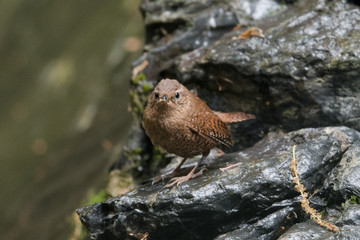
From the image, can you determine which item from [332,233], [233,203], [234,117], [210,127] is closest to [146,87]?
[234,117]

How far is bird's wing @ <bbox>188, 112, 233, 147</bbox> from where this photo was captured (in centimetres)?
385

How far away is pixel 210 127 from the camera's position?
3.94 meters

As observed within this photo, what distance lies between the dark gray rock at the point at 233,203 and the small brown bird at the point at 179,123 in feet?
1.08

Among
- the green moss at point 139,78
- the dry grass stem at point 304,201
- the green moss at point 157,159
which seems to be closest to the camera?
the dry grass stem at point 304,201

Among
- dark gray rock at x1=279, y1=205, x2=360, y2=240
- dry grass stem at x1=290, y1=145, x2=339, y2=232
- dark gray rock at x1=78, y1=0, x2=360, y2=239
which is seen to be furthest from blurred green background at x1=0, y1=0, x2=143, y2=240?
dark gray rock at x1=279, y1=205, x2=360, y2=240

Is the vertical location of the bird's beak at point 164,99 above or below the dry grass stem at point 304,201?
above

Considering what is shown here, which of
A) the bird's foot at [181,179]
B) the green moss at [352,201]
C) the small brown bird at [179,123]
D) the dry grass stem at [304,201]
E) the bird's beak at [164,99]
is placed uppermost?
the bird's beak at [164,99]

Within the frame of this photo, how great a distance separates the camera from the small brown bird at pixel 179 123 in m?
3.77

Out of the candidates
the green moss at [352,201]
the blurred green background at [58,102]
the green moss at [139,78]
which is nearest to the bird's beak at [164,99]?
the green moss at [352,201]

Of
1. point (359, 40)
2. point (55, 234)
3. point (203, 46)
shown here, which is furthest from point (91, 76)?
point (359, 40)

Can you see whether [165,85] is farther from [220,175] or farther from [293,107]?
[293,107]

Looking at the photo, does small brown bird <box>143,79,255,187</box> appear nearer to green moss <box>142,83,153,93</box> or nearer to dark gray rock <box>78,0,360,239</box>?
dark gray rock <box>78,0,360,239</box>

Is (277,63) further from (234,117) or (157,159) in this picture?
(157,159)

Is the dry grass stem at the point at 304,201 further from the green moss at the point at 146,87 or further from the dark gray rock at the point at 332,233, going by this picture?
the green moss at the point at 146,87
